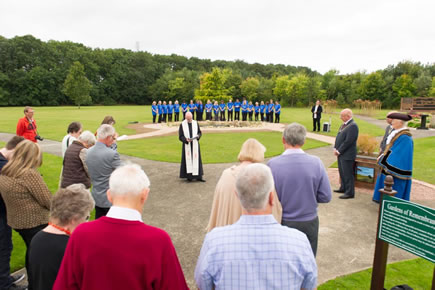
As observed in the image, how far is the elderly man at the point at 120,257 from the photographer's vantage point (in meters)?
1.78

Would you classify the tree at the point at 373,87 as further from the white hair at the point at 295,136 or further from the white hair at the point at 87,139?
the white hair at the point at 87,139

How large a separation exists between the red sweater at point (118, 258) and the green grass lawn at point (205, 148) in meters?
9.32

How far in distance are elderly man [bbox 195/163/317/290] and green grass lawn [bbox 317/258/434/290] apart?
2494 millimetres

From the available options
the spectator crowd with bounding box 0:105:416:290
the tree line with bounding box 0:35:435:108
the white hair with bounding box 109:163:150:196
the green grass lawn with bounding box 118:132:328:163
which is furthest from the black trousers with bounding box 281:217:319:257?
the tree line with bounding box 0:35:435:108

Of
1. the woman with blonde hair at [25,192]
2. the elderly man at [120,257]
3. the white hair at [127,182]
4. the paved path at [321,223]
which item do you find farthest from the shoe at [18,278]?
the white hair at [127,182]

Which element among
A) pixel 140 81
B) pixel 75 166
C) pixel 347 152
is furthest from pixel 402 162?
pixel 140 81

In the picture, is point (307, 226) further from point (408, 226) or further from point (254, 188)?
point (254, 188)

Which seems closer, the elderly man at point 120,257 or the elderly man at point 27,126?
the elderly man at point 120,257

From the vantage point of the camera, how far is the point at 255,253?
177 centimetres

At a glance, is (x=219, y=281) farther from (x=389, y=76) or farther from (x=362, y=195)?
(x=389, y=76)

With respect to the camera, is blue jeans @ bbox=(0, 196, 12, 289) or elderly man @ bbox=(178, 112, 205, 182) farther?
elderly man @ bbox=(178, 112, 205, 182)

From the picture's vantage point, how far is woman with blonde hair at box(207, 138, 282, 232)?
3209mm

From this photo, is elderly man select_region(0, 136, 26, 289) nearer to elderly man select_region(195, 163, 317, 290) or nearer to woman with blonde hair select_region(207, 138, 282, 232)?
woman with blonde hair select_region(207, 138, 282, 232)

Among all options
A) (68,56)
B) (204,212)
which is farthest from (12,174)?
(68,56)
